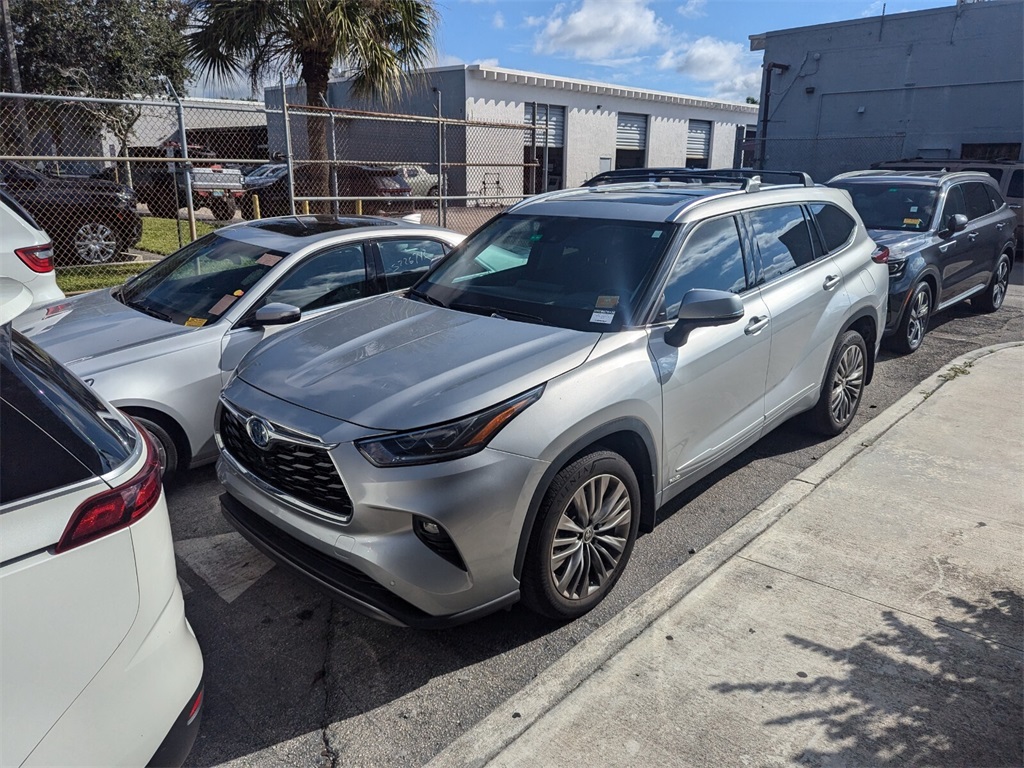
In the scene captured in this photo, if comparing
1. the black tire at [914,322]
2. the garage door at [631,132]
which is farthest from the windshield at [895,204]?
the garage door at [631,132]

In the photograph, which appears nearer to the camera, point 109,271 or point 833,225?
point 833,225

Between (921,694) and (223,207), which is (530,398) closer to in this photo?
(921,694)

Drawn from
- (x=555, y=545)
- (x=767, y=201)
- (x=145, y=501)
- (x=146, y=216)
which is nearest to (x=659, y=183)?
(x=767, y=201)

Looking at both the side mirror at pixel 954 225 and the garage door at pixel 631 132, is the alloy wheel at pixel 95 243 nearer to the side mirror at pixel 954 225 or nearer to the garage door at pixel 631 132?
the side mirror at pixel 954 225

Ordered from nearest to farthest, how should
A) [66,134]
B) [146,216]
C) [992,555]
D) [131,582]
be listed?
[131,582], [992,555], [146,216], [66,134]

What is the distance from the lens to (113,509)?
1.86 m

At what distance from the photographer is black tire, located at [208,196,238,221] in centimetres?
1750

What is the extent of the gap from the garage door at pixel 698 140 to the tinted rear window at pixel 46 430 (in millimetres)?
35998

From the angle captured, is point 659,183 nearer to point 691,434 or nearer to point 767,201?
point 767,201

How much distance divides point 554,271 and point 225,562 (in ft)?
7.39

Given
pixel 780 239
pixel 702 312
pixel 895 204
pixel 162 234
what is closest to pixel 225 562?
pixel 702 312

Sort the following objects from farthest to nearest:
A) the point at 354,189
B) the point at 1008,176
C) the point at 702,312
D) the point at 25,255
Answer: the point at 354,189
the point at 1008,176
the point at 25,255
the point at 702,312

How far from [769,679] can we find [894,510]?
72.5 inches

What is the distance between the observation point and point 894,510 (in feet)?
13.7
